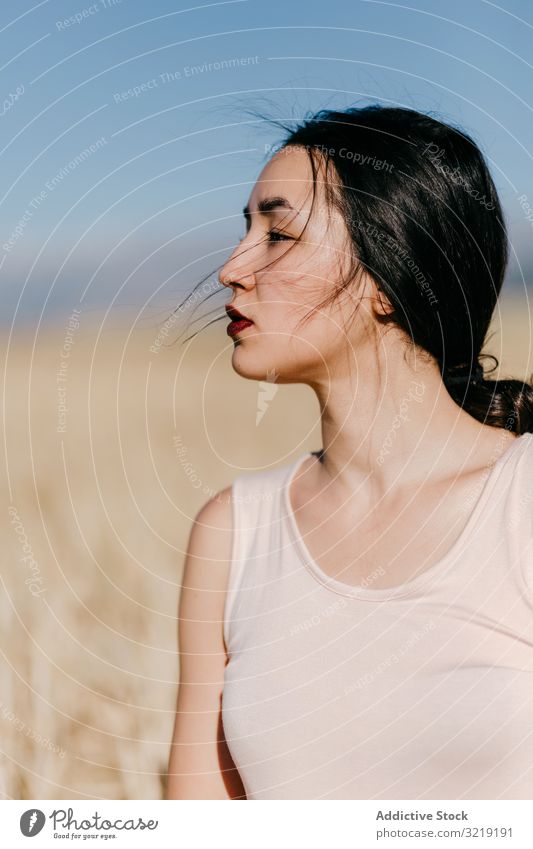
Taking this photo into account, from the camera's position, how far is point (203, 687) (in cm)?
163

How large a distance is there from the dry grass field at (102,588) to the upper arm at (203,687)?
432 millimetres

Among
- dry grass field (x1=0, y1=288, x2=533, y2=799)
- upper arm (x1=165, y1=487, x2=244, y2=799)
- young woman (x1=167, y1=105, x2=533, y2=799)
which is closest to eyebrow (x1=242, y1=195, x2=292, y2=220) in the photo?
young woman (x1=167, y1=105, x2=533, y2=799)

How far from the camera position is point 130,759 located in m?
2.22

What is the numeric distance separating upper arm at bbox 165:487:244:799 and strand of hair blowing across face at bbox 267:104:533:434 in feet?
Result: 1.37

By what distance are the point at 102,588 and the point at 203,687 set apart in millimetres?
1085

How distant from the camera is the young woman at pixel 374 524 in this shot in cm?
145

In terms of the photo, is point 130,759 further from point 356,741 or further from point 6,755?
point 356,741

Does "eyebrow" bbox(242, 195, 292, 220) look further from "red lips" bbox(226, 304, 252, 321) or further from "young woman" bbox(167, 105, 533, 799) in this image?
"red lips" bbox(226, 304, 252, 321)

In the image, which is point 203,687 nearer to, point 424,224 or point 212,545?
point 212,545
